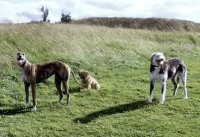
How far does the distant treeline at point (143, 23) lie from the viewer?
3759 centimetres

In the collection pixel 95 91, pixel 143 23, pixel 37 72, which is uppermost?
pixel 143 23

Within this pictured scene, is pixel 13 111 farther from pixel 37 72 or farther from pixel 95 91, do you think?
pixel 95 91

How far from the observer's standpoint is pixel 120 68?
63.9 feet

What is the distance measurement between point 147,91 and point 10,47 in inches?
322

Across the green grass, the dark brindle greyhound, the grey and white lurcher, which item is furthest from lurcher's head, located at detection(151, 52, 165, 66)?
the dark brindle greyhound

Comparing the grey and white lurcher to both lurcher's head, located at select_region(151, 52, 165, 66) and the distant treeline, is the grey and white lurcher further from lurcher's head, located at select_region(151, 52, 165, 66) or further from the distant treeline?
the distant treeline

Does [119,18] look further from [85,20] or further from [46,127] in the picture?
[46,127]

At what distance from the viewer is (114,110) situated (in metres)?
12.5

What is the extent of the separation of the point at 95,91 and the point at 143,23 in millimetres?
26997

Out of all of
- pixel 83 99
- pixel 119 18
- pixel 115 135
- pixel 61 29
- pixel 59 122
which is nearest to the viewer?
pixel 115 135

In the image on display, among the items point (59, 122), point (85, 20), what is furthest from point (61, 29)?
point (85, 20)

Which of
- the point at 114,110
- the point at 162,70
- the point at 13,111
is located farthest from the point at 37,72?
the point at 162,70

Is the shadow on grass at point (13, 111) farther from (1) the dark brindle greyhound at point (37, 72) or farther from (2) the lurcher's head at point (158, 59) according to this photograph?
(2) the lurcher's head at point (158, 59)

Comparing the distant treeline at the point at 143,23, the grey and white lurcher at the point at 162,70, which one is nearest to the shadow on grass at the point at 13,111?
the grey and white lurcher at the point at 162,70
